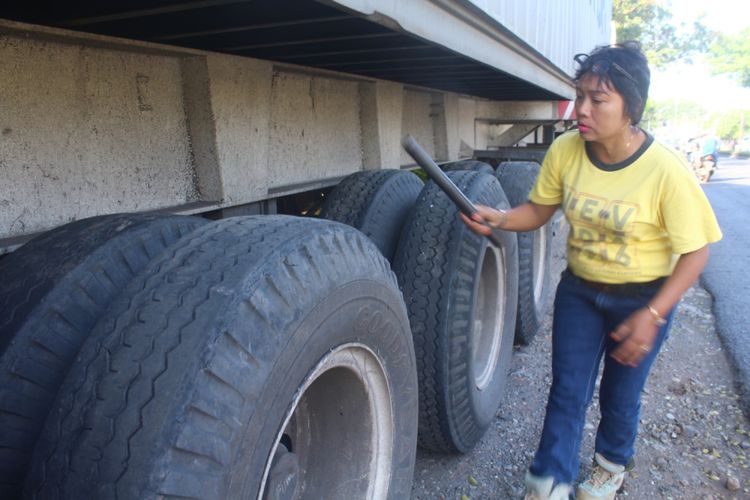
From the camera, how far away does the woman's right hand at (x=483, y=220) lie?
2.56 meters

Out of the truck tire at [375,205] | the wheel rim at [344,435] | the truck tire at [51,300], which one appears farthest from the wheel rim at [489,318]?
the truck tire at [51,300]

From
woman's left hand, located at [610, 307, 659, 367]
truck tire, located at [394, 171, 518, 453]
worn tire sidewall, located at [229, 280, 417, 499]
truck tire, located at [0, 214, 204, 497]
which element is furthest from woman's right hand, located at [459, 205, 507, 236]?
truck tire, located at [0, 214, 204, 497]

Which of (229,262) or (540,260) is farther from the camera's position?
(540,260)

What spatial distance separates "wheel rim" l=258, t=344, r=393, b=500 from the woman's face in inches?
44.0

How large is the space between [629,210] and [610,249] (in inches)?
7.3

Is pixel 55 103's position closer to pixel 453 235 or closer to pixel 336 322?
pixel 336 322

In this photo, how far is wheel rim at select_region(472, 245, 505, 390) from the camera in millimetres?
3355

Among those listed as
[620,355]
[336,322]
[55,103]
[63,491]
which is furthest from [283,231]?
[620,355]

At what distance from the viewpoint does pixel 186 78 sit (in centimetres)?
241

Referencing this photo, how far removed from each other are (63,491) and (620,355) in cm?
181

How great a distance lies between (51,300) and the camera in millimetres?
1491

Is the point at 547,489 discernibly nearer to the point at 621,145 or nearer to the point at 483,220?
the point at 483,220

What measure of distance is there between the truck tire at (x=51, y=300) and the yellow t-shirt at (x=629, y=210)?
4.73 ft

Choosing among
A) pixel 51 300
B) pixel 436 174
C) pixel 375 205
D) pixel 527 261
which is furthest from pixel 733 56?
pixel 51 300
